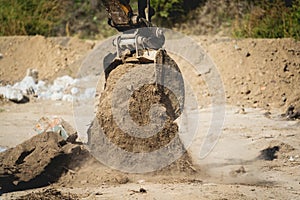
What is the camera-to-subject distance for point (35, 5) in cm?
1370

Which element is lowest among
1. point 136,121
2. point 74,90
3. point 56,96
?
point 56,96

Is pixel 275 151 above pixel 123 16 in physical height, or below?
below

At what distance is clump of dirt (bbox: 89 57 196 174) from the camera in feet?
18.3

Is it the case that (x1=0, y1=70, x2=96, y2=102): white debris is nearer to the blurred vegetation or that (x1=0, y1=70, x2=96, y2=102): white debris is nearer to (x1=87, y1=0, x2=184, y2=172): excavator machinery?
the blurred vegetation

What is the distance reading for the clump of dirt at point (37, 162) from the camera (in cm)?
555

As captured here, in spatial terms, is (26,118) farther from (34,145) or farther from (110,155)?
(110,155)

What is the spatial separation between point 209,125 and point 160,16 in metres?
5.36

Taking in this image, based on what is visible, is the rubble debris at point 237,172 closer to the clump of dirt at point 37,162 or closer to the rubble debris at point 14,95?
the clump of dirt at point 37,162

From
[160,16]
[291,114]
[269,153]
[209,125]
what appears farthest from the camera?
[160,16]

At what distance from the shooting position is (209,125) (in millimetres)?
8281

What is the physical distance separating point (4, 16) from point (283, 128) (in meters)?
7.99

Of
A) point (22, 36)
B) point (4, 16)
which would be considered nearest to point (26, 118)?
point (22, 36)

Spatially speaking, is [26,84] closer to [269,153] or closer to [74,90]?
[74,90]

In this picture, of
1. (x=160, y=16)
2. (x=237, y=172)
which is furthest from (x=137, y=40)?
(x=160, y=16)
